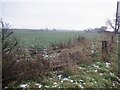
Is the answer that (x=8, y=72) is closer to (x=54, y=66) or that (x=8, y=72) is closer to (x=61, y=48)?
(x=54, y=66)

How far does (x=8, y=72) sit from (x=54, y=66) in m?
1.01

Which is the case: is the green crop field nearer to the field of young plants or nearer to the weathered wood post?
the field of young plants

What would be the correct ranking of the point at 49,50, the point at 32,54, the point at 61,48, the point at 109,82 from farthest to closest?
the point at 61,48 < the point at 49,50 < the point at 32,54 < the point at 109,82

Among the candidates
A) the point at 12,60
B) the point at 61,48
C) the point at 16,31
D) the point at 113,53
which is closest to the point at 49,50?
the point at 61,48

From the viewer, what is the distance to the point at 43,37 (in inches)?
243

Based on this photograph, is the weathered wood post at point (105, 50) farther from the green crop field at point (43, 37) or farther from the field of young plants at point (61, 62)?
the green crop field at point (43, 37)

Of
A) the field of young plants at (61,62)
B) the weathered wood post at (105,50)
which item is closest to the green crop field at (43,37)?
the field of young plants at (61,62)

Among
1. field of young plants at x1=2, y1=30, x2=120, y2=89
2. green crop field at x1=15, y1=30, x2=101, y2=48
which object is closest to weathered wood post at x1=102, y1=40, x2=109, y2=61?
field of young plants at x1=2, y1=30, x2=120, y2=89

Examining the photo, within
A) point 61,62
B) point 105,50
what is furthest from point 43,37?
point 105,50

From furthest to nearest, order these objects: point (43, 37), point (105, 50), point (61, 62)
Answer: point (105, 50) < point (43, 37) < point (61, 62)

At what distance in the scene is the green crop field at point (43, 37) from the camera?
5398 millimetres

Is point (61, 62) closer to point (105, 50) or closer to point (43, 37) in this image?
point (43, 37)

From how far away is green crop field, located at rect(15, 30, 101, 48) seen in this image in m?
5.40

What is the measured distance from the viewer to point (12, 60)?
4566mm
